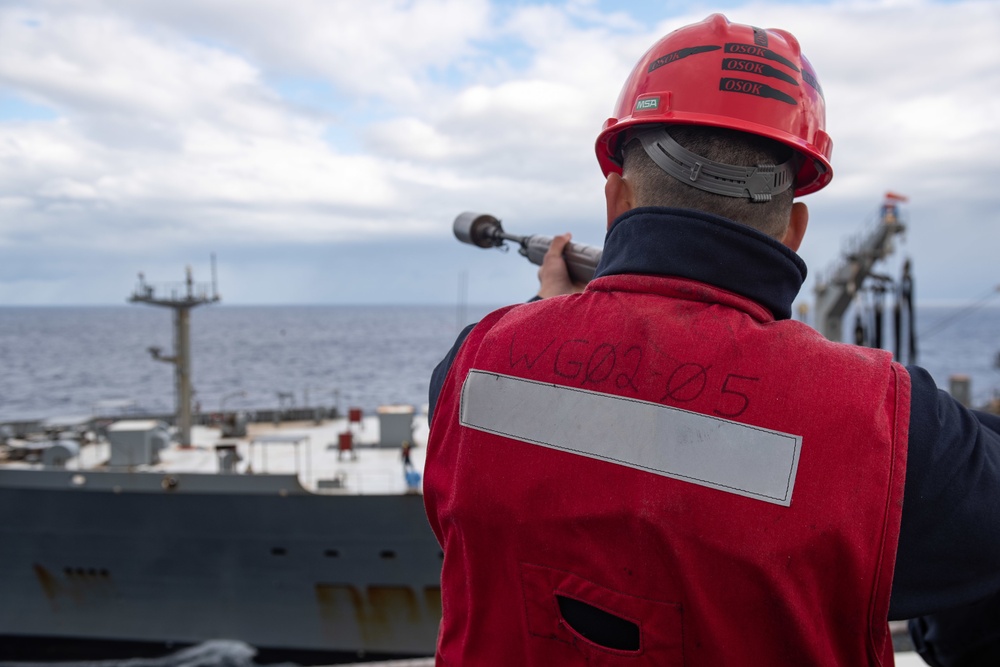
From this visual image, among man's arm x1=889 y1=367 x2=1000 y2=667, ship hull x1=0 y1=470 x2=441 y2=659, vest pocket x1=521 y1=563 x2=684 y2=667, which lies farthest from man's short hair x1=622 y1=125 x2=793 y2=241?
ship hull x1=0 y1=470 x2=441 y2=659

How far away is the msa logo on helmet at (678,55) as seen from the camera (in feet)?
4.90

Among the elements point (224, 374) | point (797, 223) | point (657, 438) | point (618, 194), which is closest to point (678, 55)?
point (618, 194)

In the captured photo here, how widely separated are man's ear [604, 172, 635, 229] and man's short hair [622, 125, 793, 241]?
0.06 metres

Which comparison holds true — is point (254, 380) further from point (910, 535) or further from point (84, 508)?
point (910, 535)

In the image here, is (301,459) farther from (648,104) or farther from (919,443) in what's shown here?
(919,443)

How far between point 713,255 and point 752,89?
39cm

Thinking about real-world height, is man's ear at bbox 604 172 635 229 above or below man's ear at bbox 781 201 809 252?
above

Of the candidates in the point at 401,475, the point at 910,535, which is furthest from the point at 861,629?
the point at 401,475

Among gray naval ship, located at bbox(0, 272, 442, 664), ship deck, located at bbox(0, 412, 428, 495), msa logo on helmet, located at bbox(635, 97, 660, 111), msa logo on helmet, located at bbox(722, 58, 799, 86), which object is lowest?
gray naval ship, located at bbox(0, 272, 442, 664)

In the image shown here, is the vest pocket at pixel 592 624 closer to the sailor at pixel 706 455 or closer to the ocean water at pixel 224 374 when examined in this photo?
the sailor at pixel 706 455

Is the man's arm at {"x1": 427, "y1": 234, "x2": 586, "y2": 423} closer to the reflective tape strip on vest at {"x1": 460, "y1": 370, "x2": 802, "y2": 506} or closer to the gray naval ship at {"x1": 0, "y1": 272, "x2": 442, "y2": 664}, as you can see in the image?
the reflective tape strip on vest at {"x1": 460, "y1": 370, "x2": 802, "y2": 506}

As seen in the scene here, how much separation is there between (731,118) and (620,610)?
962mm

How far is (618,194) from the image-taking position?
1.51 m

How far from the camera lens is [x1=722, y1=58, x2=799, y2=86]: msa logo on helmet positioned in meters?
1.44
